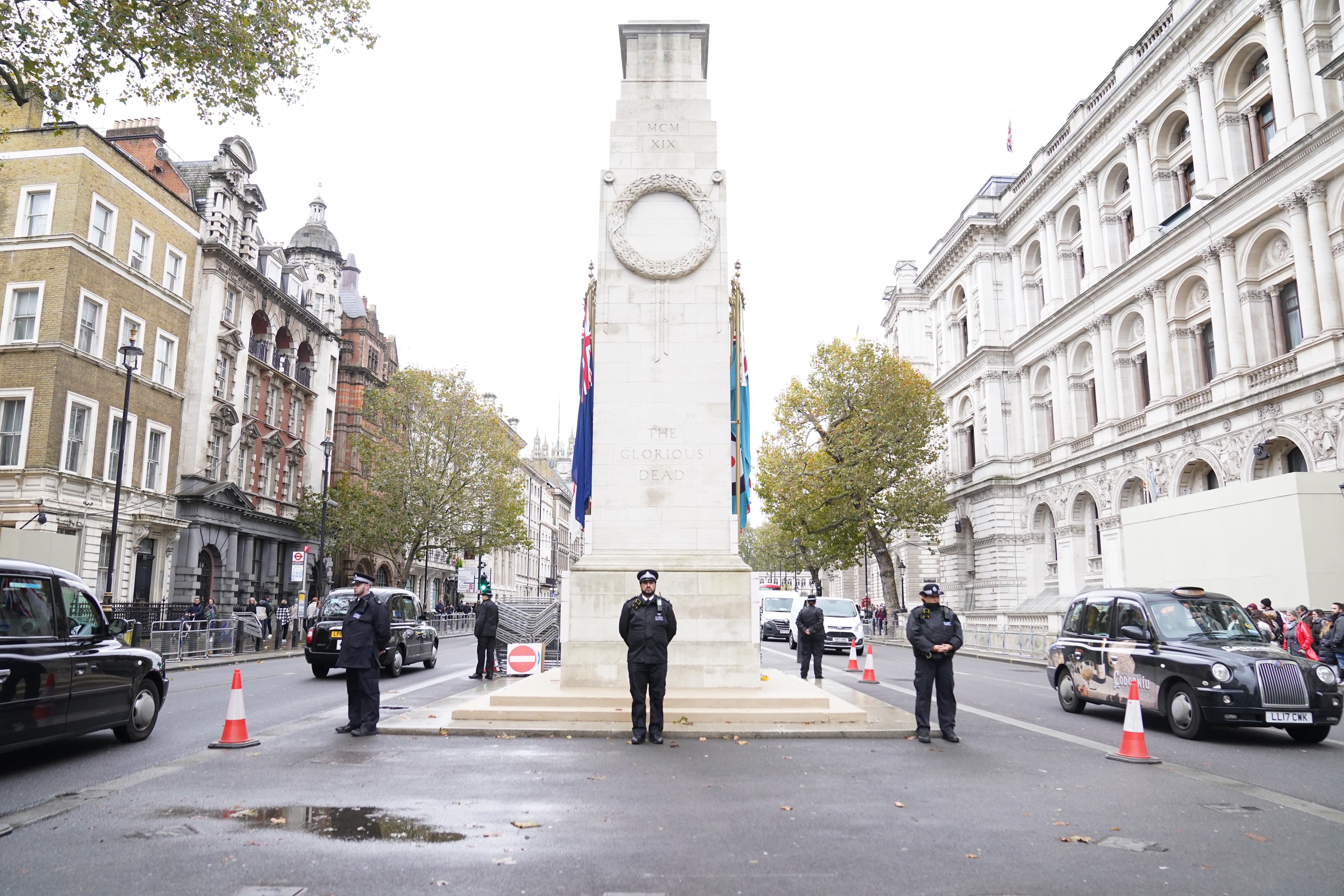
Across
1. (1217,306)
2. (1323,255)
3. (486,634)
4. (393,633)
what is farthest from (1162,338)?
(393,633)

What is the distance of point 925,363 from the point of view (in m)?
70.0

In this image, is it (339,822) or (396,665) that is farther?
(396,665)

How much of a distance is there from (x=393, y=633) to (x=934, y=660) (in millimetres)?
10563

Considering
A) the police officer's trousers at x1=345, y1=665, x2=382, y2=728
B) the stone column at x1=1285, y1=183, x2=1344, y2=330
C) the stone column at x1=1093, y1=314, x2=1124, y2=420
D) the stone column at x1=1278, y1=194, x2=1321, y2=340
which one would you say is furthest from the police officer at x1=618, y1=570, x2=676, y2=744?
the stone column at x1=1093, y1=314, x2=1124, y2=420

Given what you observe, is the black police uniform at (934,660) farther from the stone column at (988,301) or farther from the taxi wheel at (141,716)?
the stone column at (988,301)

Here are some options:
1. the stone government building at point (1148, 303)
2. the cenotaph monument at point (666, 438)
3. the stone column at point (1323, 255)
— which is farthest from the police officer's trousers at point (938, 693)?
the stone column at point (1323, 255)

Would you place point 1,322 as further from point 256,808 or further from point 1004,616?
point 1004,616

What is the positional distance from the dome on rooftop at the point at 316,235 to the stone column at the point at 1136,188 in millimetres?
45478

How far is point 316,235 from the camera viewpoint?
193ft

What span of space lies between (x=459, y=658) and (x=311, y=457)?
28299 mm

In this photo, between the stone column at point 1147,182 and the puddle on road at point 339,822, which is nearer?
the puddle on road at point 339,822

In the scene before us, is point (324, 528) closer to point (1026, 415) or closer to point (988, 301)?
point (1026, 415)

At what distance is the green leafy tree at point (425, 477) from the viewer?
4538 cm

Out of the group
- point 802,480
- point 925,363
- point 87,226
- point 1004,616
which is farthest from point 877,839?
point 925,363
